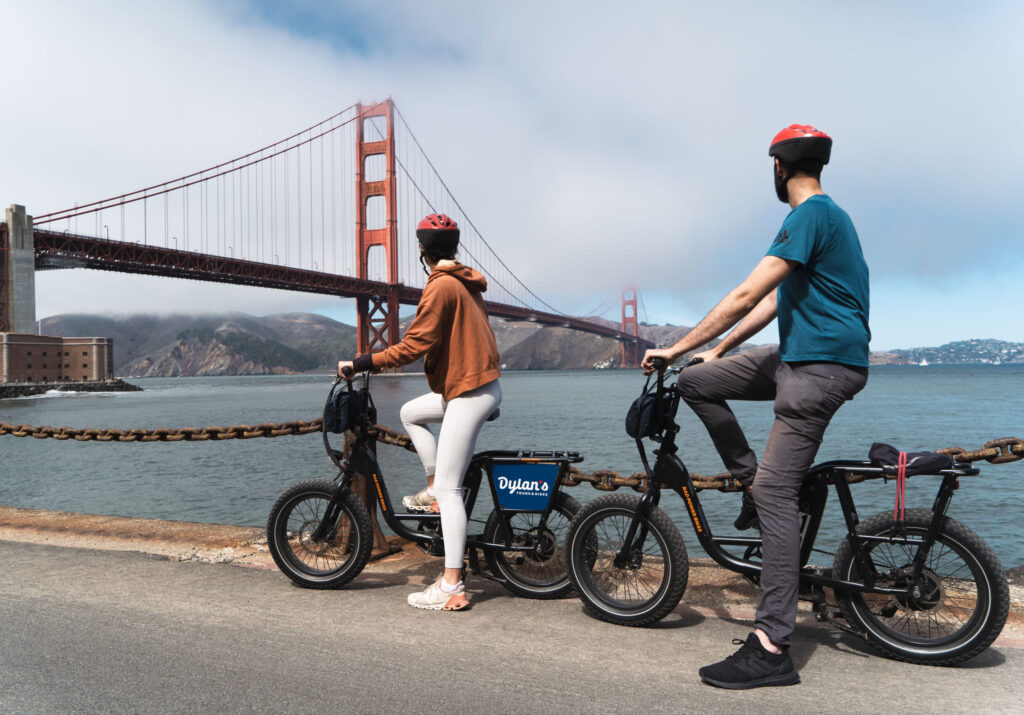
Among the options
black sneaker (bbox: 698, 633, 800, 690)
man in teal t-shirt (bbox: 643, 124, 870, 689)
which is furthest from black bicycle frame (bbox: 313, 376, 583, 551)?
black sneaker (bbox: 698, 633, 800, 690)

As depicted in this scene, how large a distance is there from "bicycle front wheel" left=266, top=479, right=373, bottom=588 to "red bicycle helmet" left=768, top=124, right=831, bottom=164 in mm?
2289

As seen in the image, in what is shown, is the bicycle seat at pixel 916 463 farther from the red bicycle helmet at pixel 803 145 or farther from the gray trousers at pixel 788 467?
the red bicycle helmet at pixel 803 145

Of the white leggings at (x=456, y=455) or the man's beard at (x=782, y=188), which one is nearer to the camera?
the man's beard at (x=782, y=188)

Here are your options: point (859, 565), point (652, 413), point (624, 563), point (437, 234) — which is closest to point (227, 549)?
point (437, 234)

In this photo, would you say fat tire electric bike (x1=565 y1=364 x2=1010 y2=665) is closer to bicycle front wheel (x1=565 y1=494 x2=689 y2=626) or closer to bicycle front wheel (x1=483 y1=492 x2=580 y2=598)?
bicycle front wheel (x1=565 y1=494 x2=689 y2=626)

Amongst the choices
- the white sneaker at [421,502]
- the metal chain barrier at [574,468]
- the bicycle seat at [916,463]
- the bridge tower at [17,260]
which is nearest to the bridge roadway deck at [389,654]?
the white sneaker at [421,502]

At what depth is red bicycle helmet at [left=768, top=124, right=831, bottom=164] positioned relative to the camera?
237 centimetres

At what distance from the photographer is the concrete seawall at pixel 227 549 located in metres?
2.91

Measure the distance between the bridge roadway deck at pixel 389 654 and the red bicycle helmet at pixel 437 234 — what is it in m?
1.55

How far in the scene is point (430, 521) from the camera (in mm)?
3223

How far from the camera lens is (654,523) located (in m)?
2.70

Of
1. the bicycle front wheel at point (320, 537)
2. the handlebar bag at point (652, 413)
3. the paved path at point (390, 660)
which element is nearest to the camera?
the paved path at point (390, 660)

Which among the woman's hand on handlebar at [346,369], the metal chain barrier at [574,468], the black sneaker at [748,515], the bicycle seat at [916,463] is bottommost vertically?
the black sneaker at [748,515]

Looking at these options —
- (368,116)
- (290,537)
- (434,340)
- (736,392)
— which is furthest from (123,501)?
(368,116)
